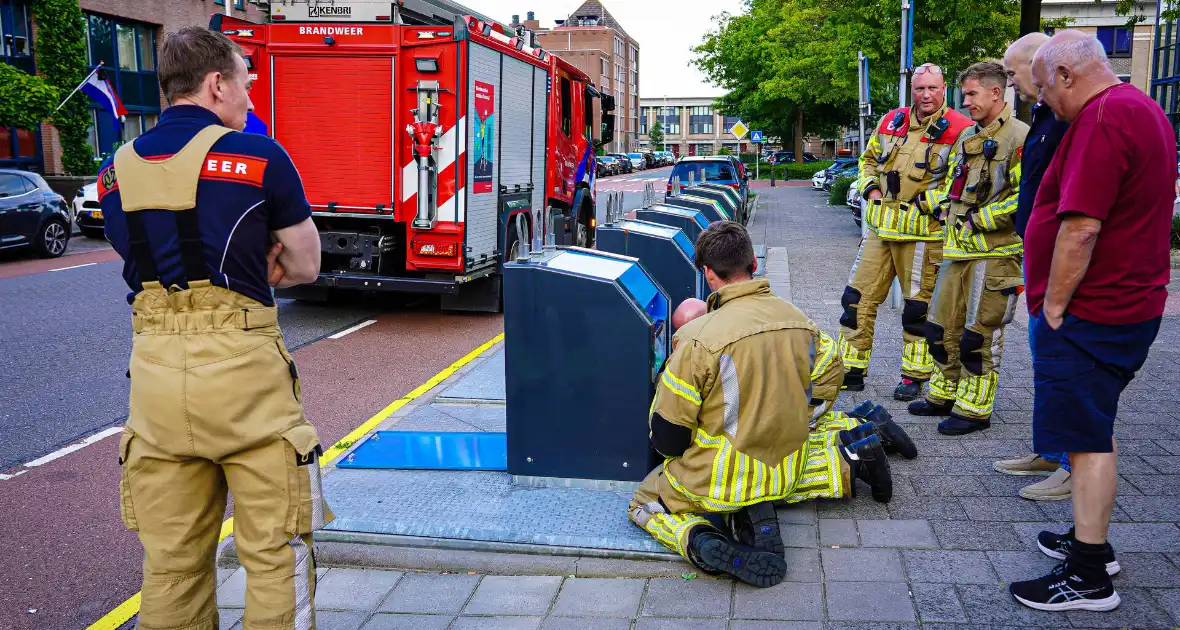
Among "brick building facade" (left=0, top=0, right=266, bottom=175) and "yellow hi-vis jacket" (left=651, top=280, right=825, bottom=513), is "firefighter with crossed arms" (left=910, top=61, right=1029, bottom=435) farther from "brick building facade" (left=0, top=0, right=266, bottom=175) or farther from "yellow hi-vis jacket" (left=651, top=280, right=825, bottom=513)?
"brick building facade" (left=0, top=0, right=266, bottom=175)

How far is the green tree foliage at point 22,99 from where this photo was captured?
69.0ft

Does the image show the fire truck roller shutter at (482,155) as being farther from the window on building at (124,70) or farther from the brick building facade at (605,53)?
the brick building facade at (605,53)

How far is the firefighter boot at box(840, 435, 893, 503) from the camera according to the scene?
4.35m

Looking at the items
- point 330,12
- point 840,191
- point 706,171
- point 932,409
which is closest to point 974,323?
point 932,409

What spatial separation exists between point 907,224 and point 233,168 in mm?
4650

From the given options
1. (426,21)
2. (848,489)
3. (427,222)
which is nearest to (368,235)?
(427,222)

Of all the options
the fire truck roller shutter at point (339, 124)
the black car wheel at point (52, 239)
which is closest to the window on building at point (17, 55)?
the black car wheel at point (52, 239)

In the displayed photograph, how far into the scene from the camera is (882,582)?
3.67 metres

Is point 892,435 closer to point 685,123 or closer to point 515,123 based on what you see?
point 515,123

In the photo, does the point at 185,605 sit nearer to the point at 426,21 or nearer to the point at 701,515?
the point at 701,515

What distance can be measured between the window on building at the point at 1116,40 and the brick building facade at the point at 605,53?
66.6m

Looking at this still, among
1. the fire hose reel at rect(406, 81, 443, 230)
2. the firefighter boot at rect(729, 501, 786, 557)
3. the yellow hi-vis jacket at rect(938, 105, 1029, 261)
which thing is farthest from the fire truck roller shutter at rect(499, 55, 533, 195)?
the firefighter boot at rect(729, 501, 786, 557)

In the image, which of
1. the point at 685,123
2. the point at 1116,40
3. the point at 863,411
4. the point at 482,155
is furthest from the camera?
the point at 685,123

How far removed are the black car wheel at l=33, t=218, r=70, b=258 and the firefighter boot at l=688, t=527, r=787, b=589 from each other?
16.2 m
